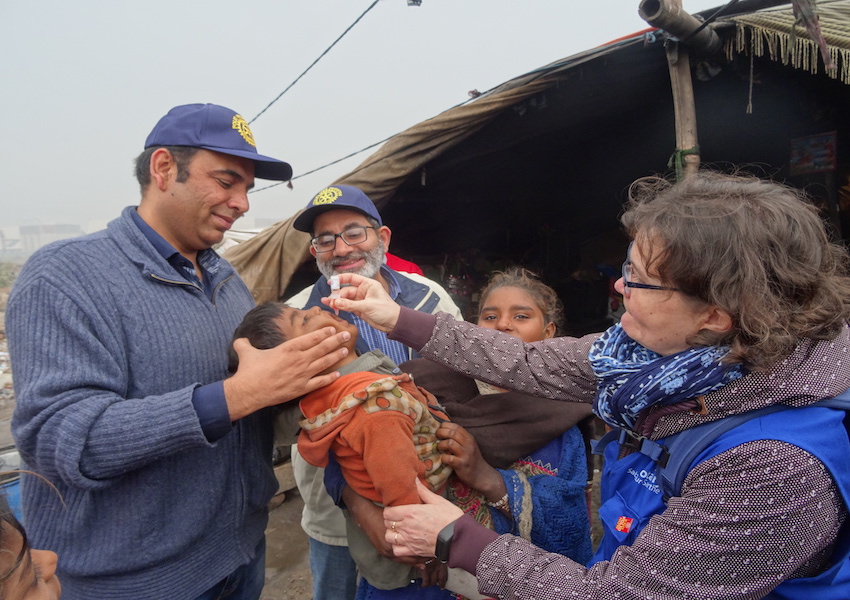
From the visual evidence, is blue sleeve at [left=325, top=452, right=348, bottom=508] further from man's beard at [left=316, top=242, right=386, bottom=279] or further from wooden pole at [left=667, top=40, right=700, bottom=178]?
wooden pole at [left=667, top=40, right=700, bottom=178]

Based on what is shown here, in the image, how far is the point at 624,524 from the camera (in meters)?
1.27

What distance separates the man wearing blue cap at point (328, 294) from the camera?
7.58 ft

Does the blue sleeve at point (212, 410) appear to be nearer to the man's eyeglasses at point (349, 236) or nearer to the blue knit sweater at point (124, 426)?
the blue knit sweater at point (124, 426)

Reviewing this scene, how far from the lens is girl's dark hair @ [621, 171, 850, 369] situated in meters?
1.05

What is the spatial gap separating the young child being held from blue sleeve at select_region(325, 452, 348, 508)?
0.39 feet

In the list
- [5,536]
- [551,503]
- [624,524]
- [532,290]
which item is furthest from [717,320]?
[5,536]

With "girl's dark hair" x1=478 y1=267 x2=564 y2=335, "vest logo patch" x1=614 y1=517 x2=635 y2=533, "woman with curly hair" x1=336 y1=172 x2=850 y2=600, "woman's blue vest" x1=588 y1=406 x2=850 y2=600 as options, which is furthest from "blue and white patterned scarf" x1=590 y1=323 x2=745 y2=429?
"girl's dark hair" x1=478 y1=267 x2=564 y2=335

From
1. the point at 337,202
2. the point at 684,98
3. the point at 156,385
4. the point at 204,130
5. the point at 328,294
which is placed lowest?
the point at 328,294

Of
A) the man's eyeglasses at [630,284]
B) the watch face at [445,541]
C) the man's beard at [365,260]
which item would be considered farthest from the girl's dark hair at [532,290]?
the watch face at [445,541]

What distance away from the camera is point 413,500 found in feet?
4.70

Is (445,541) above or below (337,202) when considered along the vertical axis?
below

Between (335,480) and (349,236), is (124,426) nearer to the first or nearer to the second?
(335,480)

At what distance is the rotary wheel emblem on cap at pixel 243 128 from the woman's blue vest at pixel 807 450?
1755 mm

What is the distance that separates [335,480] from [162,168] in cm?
131
